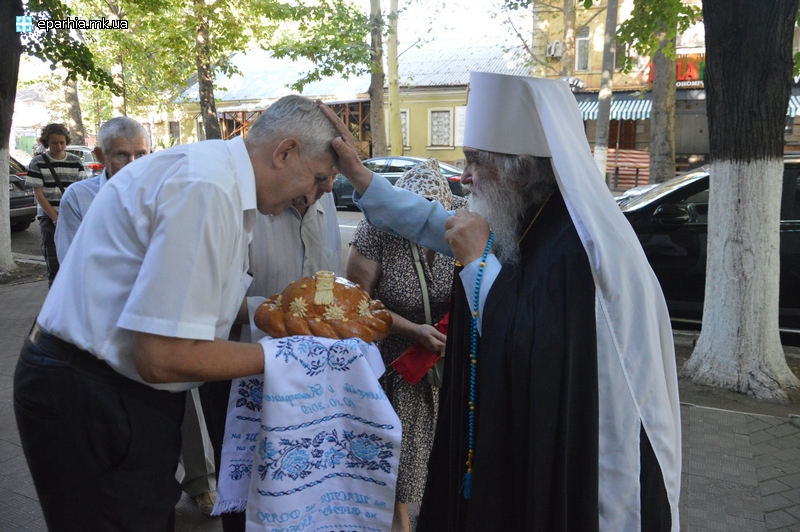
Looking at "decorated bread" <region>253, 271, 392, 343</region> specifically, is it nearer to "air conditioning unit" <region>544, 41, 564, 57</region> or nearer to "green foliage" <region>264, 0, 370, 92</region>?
"green foliage" <region>264, 0, 370, 92</region>

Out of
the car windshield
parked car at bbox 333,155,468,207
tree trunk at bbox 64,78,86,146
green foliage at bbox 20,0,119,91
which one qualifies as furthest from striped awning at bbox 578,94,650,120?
green foliage at bbox 20,0,119,91

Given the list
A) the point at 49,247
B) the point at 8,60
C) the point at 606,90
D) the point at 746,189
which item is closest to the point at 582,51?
the point at 606,90

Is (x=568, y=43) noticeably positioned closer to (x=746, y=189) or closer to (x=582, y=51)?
(x=582, y=51)

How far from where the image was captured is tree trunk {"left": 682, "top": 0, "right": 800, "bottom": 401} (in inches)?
171

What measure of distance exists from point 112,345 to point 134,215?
322 mm

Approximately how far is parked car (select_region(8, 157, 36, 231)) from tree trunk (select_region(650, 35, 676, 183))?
14.3m

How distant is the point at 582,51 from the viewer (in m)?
24.8

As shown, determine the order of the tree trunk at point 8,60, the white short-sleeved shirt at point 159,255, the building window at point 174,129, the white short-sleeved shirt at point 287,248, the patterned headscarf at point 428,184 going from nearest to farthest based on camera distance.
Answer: the white short-sleeved shirt at point 159,255
the white short-sleeved shirt at point 287,248
the patterned headscarf at point 428,184
the tree trunk at point 8,60
the building window at point 174,129

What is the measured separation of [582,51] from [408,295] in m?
24.7

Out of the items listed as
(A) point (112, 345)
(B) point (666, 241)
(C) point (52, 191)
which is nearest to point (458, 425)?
(A) point (112, 345)

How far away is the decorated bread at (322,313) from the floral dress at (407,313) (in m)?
0.60

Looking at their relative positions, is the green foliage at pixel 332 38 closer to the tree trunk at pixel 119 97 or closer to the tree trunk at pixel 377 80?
the tree trunk at pixel 377 80

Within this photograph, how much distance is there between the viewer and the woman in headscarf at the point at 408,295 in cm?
266

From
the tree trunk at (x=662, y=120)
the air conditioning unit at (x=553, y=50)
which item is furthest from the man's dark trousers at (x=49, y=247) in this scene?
the air conditioning unit at (x=553, y=50)
